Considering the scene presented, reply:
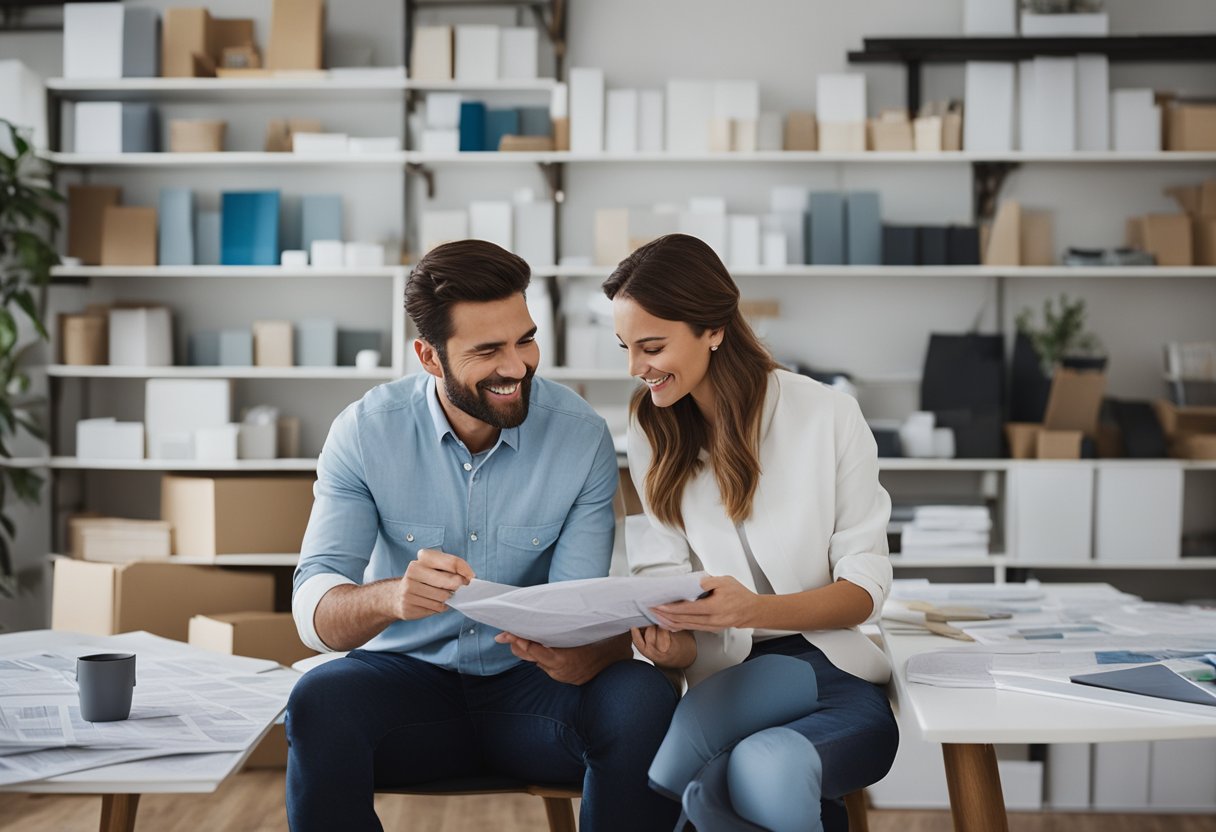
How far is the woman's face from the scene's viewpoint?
1.93m

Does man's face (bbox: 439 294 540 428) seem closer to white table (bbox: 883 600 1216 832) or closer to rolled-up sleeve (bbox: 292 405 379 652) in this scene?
rolled-up sleeve (bbox: 292 405 379 652)

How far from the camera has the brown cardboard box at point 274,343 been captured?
400 cm

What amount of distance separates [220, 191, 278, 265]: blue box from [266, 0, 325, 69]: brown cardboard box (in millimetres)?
436

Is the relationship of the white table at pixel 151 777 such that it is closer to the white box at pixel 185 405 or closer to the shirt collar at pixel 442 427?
the shirt collar at pixel 442 427

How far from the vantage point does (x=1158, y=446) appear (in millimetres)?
3820

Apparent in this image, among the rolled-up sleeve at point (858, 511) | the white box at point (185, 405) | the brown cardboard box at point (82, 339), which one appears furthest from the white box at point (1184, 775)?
the brown cardboard box at point (82, 339)

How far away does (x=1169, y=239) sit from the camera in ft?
12.7

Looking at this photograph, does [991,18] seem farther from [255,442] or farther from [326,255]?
[255,442]

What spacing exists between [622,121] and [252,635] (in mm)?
2000

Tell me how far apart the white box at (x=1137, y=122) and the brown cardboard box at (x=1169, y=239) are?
0.77ft

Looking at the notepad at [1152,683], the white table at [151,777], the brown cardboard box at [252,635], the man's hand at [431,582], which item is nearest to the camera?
the white table at [151,777]

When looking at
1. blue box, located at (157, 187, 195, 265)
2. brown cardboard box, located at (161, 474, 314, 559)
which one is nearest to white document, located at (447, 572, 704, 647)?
brown cardboard box, located at (161, 474, 314, 559)

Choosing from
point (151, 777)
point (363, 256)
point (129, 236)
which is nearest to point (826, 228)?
point (363, 256)

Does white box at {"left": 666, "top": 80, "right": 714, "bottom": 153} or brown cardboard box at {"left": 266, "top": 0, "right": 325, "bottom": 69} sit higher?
brown cardboard box at {"left": 266, "top": 0, "right": 325, "bottom": 69}
